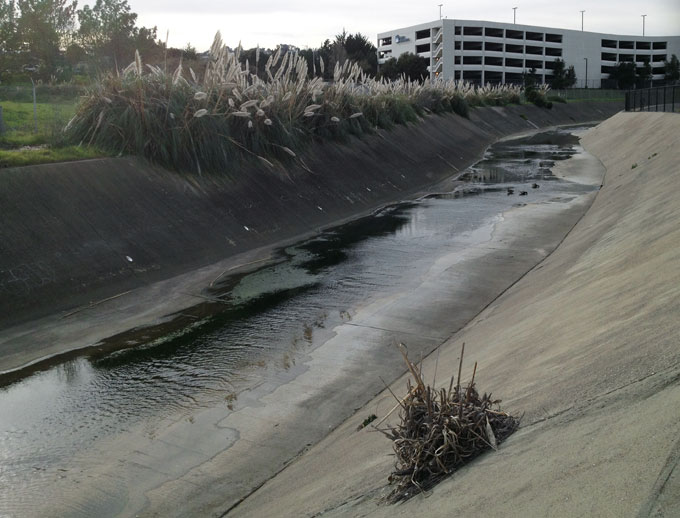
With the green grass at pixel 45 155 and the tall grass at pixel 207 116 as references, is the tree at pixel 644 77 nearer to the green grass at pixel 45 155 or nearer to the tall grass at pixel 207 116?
the tall grass at pixel 207 116

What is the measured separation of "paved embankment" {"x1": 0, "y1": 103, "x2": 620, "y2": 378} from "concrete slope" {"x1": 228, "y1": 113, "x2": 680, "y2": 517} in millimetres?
4932

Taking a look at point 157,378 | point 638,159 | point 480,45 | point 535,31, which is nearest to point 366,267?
point 157,378

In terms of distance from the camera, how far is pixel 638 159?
1009 inches

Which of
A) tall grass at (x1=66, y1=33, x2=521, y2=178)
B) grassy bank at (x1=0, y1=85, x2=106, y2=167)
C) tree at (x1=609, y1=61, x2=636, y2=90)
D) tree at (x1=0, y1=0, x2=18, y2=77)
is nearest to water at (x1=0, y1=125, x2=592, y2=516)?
tall grass at (x1=66, y1=33, x2=521, y2=178)

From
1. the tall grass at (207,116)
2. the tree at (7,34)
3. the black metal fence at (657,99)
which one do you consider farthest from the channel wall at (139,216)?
the tree at (7,34)

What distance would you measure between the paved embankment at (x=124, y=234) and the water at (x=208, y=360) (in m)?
0.89

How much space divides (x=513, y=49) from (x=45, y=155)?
119677 millimetres

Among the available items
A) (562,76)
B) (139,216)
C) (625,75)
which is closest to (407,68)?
(562,76)

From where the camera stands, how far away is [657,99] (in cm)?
4069

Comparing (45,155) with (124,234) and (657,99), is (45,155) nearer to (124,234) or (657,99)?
(124,234)

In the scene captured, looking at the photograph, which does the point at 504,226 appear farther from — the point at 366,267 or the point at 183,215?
the point at 183,215

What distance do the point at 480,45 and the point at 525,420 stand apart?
121516 millimetres

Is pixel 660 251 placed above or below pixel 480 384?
above

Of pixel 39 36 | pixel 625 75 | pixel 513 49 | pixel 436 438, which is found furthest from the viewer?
pixel 513 49
